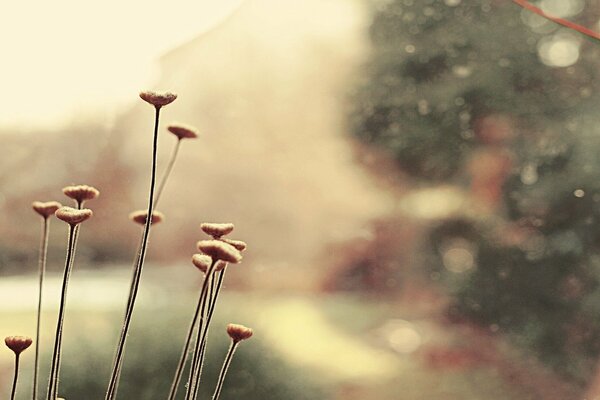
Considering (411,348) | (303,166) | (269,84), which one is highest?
(269,84)

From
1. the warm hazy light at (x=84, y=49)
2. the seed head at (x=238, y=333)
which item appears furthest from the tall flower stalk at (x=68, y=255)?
the warm hazy light at (x=84, y=49)

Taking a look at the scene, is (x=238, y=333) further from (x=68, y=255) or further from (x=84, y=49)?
(x=84, y=49)

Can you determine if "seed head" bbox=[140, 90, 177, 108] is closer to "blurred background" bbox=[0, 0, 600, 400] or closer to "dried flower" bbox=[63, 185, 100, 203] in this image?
"dried flower" bbox=[63, 185, 100, 203]

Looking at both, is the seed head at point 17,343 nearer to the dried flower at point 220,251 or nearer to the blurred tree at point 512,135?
the dried flower at point 220,251

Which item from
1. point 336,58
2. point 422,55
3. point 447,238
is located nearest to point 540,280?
point 447,238

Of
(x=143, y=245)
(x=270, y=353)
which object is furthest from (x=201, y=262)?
(x=270, y=353)

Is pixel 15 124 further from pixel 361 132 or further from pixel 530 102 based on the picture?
pixel 530 102

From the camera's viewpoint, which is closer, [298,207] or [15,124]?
[15,124]

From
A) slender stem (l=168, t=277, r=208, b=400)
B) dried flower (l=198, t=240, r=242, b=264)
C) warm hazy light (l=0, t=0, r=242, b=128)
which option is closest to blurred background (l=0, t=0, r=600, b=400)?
warm hazy light (l=0, t=0, r=242, b=128)
